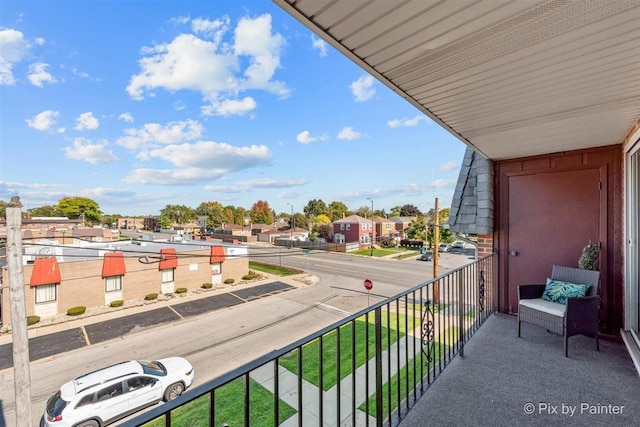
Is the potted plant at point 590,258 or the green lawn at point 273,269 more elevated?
the potted plant at point 590,258

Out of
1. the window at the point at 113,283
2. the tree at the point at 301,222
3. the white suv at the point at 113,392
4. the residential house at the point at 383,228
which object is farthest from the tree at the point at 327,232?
the white suv at the point at 113,392

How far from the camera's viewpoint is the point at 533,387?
6.94 ft

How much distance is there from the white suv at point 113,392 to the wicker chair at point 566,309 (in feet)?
19.7

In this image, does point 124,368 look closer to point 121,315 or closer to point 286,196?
point 121,315

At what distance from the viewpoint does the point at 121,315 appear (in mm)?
10758

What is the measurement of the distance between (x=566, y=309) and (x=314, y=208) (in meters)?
44.7

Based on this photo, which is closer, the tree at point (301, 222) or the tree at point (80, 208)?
the tree at point (80, 208)

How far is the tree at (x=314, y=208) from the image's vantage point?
4659 centimetres

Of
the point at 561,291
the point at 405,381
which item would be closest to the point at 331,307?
the point at 405,381

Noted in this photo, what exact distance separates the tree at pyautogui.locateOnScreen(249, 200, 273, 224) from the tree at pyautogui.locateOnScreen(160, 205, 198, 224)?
37.2 feet

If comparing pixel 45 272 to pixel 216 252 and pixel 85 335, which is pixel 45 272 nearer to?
pixel 85 335

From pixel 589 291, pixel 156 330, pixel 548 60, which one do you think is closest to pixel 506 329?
pixel 589 291

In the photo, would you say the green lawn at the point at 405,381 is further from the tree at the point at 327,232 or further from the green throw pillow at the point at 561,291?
the tree at the point at 327,232

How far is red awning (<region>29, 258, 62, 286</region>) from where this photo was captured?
33.1 ft
